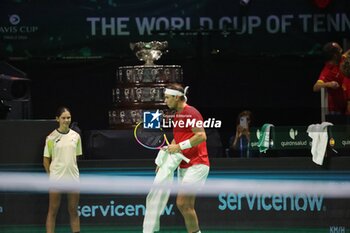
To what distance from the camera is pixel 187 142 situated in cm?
608

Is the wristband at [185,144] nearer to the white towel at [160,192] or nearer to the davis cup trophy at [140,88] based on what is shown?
the white towel at [160,192]

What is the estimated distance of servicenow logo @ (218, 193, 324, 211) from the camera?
6141 mm

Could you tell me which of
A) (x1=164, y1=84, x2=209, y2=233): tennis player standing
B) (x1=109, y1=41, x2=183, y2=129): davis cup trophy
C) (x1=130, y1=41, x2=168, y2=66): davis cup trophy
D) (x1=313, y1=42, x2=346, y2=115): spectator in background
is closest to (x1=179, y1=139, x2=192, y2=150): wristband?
(x1=164, y1=84, x2=209, y2=233): tennis player standing

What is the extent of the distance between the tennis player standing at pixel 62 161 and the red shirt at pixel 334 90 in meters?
1.82

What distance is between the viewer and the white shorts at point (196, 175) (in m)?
6.05

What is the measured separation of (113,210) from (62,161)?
504mm

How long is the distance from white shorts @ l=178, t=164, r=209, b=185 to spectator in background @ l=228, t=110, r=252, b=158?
0.75 feet

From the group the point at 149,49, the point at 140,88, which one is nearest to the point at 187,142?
the point at 140,88

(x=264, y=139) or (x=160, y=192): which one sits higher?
(x=264, y=139)

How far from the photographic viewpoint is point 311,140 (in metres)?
6.22

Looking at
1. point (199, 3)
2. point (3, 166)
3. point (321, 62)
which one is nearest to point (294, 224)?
point (321, 62)

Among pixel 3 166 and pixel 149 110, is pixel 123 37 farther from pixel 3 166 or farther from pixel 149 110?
pixel 3 166

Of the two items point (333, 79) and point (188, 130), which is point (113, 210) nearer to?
point (188, 130)

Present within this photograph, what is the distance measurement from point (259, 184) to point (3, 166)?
1782 mm
